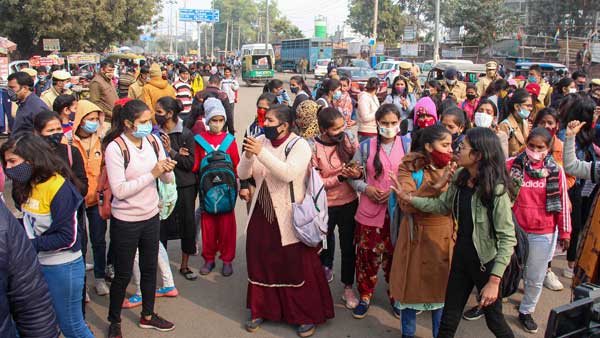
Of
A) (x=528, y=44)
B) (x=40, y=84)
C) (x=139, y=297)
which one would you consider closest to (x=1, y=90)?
(x=40, y=84)

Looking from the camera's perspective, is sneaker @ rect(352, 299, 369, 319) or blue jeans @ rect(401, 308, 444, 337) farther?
sneaker @ rect(352, 299, 369, 319)

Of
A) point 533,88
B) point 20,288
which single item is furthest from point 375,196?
point 533,88

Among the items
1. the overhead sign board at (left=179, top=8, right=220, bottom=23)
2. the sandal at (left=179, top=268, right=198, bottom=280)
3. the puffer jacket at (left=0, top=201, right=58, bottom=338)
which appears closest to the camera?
the puffer jacket at (left=0, top=201, right=58, bottom=338)

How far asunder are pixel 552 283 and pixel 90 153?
14.1 feet

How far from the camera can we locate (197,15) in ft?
174

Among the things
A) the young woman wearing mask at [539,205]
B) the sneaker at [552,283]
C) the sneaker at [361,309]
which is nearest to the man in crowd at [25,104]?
the sneaker at [361,309]

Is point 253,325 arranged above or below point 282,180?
Answer: below

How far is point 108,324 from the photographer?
14.4 ft

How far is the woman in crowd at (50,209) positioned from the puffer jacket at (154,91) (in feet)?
18.2

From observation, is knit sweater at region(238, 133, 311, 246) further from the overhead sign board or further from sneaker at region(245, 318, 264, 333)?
the overhead sign board

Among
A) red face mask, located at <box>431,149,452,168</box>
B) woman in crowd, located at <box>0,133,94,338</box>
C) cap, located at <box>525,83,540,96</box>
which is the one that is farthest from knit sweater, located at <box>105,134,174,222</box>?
cap, located at <box>525,83,540,96</box>

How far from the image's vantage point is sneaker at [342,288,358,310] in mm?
4688

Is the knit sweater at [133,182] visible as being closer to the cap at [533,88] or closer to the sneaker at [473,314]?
the sneaker at [473,314]

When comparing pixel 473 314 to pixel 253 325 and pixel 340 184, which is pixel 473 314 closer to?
pixel 340 184
